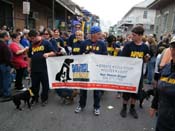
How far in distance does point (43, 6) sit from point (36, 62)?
14.8m

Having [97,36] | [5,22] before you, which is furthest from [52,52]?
[5,22]

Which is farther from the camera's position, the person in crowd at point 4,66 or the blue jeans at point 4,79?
the blue jeans at point 4,79

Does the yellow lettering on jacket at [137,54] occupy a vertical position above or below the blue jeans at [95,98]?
above

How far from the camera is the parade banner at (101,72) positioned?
17.6 ft

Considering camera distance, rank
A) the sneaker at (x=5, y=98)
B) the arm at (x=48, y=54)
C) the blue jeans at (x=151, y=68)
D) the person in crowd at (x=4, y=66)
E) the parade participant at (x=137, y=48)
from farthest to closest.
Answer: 1. the blue jeans at (x=151, y=68)
2. the sneaker at (x=5, y=98)
3. the person in crowd at (x=4, y=66)
4. the arm at (x=48, y=54)
5. the parade participant at (x=137, y=48)

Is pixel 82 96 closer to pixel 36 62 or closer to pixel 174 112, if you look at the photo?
pixel 36 62

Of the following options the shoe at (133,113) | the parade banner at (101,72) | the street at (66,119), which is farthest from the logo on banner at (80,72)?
the shoe at (133,113)

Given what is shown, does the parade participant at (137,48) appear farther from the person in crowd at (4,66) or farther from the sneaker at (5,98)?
the sneaker at (5,98)

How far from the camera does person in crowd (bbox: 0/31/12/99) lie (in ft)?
20.0

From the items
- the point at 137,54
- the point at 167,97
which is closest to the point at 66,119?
the point at 137,54

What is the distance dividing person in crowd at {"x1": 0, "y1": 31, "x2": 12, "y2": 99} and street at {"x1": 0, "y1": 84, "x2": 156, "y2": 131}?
48 cm

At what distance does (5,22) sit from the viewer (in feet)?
41.2

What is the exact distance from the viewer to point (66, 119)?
518 cm

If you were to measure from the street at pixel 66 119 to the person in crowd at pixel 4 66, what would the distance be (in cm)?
48
